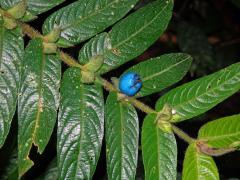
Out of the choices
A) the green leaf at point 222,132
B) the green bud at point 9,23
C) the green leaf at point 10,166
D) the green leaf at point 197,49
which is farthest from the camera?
the green leaf at point 197,49

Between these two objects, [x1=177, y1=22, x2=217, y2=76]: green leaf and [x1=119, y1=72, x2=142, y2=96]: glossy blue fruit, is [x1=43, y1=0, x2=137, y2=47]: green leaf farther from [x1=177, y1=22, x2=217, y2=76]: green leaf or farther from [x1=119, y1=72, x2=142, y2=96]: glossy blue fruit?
[x1=177, y1=22, x2=217, y2=76]: green leaf

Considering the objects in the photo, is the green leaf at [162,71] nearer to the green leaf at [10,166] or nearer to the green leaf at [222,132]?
the green leaf at [222,132]

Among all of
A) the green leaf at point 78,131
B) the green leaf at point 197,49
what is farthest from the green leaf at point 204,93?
the green leaf at point 197,49

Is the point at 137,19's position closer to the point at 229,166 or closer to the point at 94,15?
the point at 94,15

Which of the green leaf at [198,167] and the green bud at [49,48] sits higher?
the green bud at [49,48]

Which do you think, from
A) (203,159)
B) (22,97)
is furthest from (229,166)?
(22,97)

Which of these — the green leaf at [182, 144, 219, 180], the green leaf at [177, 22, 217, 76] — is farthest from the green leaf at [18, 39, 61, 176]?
the green leaf at [177, 22, 217, 76]
